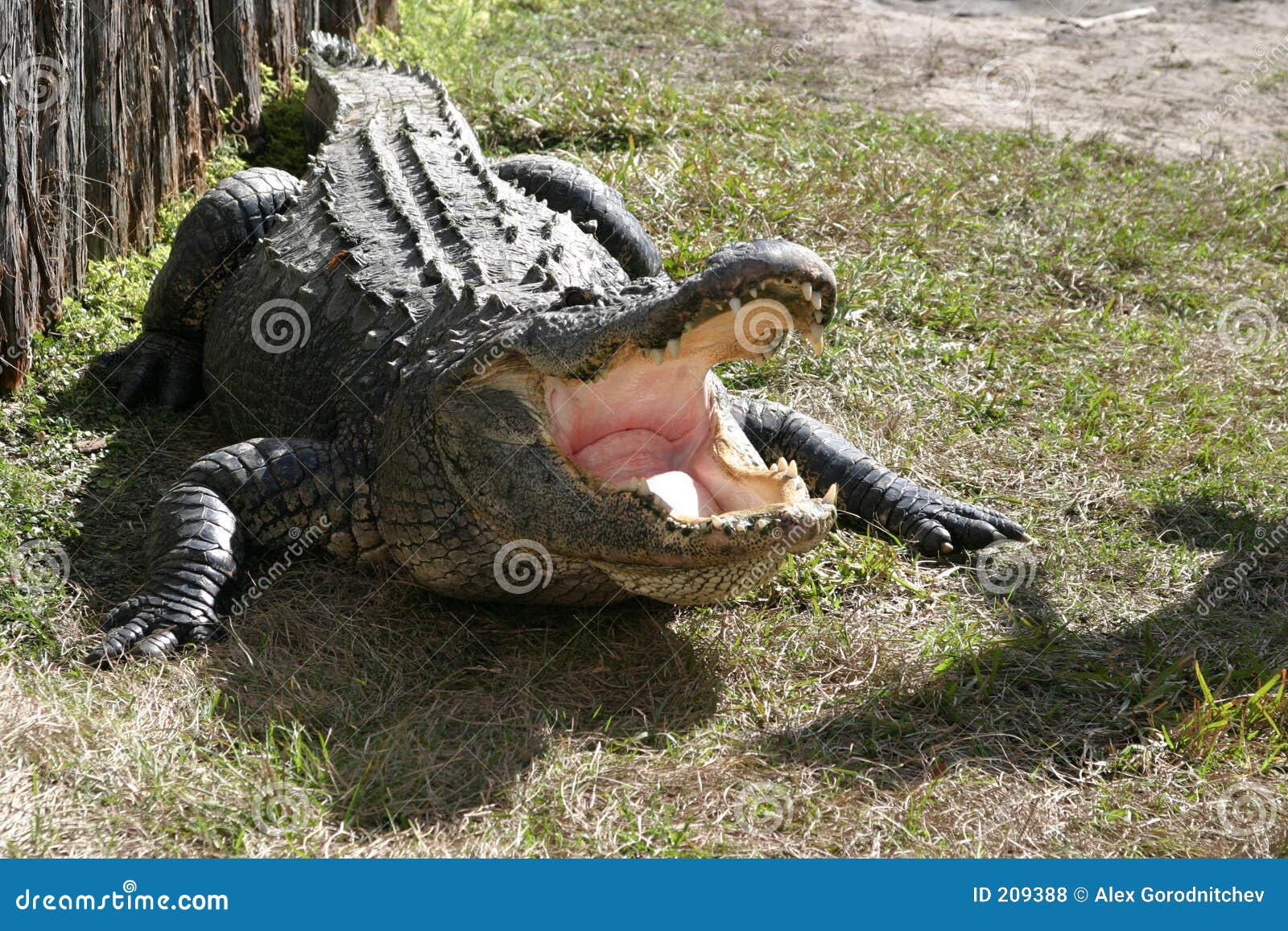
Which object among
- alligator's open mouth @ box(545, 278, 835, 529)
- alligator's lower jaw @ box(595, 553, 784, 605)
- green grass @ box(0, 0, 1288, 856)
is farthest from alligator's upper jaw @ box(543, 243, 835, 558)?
green grass @ box(0, 0, 1288, 856)

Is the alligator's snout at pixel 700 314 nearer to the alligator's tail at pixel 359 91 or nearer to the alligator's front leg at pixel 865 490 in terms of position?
the alligator's front leg at pixel 865 490

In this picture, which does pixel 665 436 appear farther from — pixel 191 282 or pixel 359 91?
pixel 359 91

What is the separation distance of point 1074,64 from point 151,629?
8379 mm

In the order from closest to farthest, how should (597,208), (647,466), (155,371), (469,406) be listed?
1. (469,406)
2. (647,466)
3. (155,371)
4. (597,208)

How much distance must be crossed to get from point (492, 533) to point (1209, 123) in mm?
7078

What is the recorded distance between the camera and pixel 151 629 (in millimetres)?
3387

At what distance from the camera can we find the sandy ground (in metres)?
8.11

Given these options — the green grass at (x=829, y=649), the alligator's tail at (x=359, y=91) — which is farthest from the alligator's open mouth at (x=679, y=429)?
the alligator's tail at (x=359, y=91)

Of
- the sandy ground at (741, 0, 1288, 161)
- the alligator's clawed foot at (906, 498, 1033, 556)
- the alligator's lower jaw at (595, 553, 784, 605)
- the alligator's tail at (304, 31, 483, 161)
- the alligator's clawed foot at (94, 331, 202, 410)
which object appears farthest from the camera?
the sandy ground at (741, 0, 1288, 161)

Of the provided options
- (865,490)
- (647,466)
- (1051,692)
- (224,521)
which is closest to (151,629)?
(224,521)

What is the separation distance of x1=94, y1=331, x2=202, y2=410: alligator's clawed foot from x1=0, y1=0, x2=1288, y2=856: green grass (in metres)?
0.09

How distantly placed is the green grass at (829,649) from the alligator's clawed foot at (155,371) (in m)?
0.09

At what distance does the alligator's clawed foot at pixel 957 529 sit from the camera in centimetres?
408

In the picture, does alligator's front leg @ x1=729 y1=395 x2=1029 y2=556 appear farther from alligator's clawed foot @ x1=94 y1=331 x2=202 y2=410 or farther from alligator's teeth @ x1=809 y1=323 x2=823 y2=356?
alligator's clawed foot @ x1=94 y1=331 x2=202 y2=410
